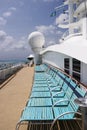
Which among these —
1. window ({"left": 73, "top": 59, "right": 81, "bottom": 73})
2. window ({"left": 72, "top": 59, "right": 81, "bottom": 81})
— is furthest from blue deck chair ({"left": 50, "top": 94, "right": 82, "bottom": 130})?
window ({"left": 72, "top": 59, "right": 81, "bottom": 81})

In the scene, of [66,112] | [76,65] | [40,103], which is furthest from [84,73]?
[66,112]

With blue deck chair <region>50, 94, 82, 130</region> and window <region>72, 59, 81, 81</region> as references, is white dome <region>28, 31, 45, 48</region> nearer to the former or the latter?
window <region>72, 59, 81, 81</region>

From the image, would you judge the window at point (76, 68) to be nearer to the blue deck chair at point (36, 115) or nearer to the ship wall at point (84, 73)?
the ship wall at point (84, 73)

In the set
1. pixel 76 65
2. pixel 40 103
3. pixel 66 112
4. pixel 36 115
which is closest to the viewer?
pixel 66 112

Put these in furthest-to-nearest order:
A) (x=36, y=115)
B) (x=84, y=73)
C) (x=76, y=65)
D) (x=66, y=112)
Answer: (x=76, y=65) → (x=84, y=73) → (x=36, y=115) → (x=66, y=112)

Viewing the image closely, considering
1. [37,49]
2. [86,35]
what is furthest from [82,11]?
[37,49]

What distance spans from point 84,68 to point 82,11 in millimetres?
9191

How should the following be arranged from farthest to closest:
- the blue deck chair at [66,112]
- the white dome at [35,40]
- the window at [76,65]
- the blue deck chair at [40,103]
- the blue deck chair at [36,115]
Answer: the white dome at [35,40] < the window at [76,65] < the blue deck chair at [40,103] < the blue deck chair at [36,115] < the blue deck chair at [66,112]

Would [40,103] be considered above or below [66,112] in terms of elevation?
below

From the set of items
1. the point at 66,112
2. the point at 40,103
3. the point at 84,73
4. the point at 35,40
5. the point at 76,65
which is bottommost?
the point at 40,103

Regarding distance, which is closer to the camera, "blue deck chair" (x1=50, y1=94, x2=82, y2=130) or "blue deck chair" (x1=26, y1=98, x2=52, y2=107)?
"blue deck chair" (x1=50, y1=94, x2=82, y2=130)

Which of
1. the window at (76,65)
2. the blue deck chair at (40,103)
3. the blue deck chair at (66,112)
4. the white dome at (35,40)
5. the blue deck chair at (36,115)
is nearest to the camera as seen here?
the blue deck chair at (66,112)

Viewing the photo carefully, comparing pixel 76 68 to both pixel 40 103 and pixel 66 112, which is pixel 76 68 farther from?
pixel 66 112

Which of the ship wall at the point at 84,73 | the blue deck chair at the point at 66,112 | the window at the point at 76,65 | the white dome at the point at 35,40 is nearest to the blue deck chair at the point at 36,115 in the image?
the blue deck chair at the point at 66,112
